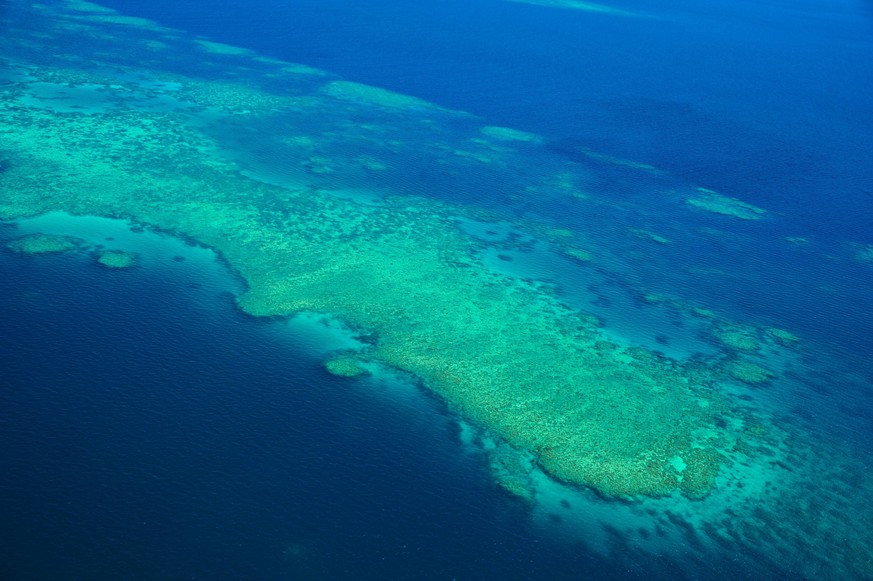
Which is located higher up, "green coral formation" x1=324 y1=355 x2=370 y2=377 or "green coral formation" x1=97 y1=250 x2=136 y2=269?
"green coral formation" x1=97 y1=250 x2=136 y2=269

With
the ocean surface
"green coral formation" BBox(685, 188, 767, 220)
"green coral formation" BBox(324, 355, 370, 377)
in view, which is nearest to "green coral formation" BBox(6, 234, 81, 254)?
the ocean surface

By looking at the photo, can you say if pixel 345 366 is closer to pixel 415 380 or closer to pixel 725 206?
pixel 415 380

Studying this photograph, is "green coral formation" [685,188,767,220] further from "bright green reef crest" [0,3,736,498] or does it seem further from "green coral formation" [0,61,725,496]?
"green coral formation" [0,61,725,496]

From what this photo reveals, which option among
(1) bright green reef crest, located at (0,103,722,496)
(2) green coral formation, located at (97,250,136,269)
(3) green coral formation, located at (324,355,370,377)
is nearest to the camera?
(1) bright green reef crest, located at (0,103,722,496)

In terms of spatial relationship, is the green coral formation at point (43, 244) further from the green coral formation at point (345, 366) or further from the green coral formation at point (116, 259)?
the green coral formation at point (345, 366)

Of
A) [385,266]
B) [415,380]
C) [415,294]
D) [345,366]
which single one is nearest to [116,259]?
[385,266]
